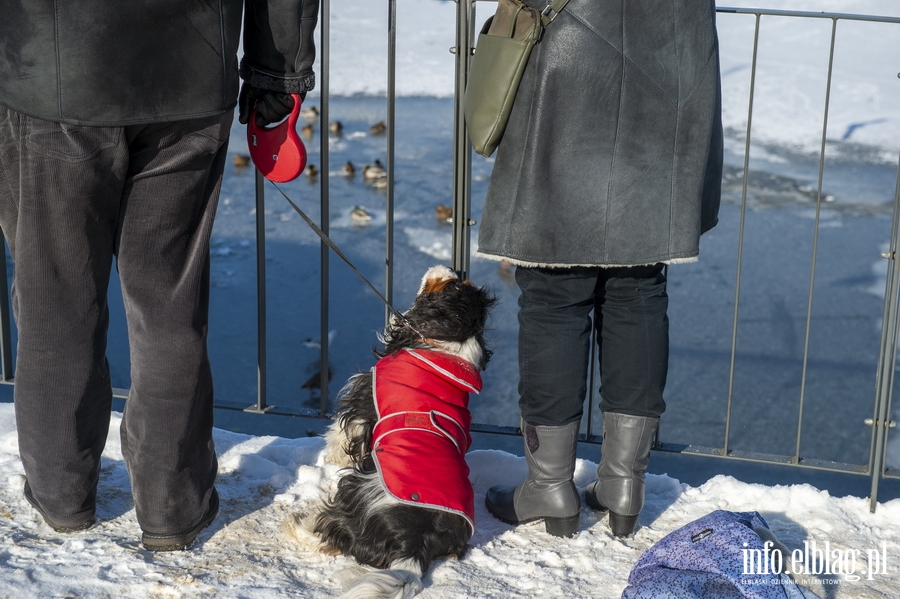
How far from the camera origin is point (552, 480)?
251cm

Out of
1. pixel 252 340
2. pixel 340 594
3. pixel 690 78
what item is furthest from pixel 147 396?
pixel 252 340

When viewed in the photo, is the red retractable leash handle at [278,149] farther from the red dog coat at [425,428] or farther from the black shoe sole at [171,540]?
the black shoe sole at [171,540]

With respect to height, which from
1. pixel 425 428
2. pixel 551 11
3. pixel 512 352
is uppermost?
pixel 551 11

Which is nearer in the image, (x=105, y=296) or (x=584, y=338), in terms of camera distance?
A: (x=105, y=296)

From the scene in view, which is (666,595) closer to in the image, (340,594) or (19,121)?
(340,594)

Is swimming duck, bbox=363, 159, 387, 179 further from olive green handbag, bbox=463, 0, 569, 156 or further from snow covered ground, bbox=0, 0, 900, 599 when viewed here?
olive green handbag, bbox=463, 0, 569, 156

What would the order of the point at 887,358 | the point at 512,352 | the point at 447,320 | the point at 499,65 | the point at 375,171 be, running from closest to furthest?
1. the point at 499,65
2. the point at 447,320
3. the point at 887,358
4. the point at 512,352
5. the point at 375,171

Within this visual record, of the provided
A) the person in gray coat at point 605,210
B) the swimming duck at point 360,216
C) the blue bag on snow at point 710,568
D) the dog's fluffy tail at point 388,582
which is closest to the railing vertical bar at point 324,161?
the person in gray coat at point 605,210

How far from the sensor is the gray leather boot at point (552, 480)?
2484mm

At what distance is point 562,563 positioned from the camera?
242 centimetres

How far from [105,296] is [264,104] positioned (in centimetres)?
59

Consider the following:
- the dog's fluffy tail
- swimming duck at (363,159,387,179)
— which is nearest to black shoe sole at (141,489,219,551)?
the dog's fluffy tail

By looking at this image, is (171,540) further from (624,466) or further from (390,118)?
(390,118)
